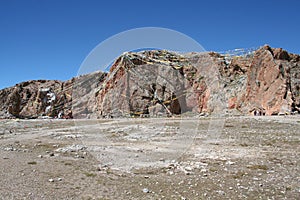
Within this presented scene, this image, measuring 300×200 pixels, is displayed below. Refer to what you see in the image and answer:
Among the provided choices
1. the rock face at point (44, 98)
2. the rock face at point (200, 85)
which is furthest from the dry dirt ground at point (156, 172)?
the rock face at point (44, 98)

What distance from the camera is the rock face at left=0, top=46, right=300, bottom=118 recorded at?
140 feet

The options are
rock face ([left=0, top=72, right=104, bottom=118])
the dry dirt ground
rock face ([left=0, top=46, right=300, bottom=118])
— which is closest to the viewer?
the dry dirt ground

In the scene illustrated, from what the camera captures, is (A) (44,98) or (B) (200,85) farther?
(A) (44,98)

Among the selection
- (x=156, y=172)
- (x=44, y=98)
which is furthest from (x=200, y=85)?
(x=44, y=98)

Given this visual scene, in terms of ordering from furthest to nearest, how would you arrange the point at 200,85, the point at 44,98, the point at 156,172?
the point at 44,98 → the point at 200,85 → the point at 156,172

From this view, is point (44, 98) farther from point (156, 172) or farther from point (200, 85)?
point (156, 172)

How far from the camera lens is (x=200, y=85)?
57.9 meters

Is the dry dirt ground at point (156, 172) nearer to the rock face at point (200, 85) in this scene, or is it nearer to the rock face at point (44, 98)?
the rock face at point (200, 85)

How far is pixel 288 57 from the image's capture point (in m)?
48.3

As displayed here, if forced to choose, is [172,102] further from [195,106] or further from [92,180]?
[92,180]

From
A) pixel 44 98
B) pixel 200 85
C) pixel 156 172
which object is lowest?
pixel 156 172

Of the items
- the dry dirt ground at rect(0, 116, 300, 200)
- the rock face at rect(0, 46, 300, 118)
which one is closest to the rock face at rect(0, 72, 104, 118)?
the rock face at rect(0, 46, 300, 118)

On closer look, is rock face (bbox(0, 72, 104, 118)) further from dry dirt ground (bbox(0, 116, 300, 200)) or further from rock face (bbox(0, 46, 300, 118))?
dry dirt ground (bbox(0, 116, 300, 200))

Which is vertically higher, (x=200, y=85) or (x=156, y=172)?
(x=200, y=85)
